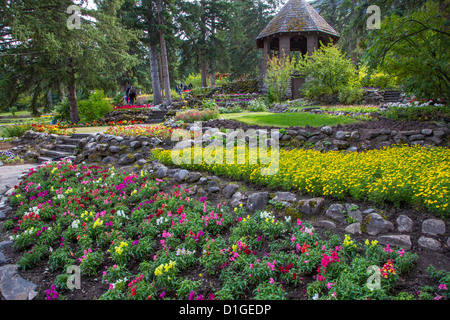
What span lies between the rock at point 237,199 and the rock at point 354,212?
4.99 feet

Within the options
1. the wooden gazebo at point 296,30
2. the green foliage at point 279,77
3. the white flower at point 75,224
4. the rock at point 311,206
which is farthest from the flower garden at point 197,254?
the wooden gazebo at point 296,30

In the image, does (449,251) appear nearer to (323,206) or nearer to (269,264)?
(323,206)

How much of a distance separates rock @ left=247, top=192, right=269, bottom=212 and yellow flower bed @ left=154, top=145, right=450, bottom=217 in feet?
1.38

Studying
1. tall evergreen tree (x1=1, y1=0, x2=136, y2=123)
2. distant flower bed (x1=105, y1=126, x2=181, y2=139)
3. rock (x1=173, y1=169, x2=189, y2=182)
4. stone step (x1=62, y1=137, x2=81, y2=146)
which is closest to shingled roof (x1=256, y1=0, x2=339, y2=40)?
tall evergreen tree (x1=1, y1=0, x2=136, y2=123)

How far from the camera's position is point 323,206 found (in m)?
3.67

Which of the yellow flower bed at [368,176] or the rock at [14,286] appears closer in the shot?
the rock at [14,286]

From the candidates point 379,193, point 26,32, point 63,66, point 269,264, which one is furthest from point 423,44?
point 63,66

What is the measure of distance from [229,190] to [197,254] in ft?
5.10

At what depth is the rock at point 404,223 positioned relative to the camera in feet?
9.82

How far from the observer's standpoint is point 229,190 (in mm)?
4539

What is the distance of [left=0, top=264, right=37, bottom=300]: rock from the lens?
9.07 feet

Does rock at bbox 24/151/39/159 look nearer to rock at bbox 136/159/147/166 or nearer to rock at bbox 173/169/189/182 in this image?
rock at bbox 136/159/147/166

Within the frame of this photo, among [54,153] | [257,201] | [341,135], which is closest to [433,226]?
[257,201]

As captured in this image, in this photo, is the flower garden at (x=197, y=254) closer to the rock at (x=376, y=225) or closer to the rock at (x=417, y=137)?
the rock at (x=376, y=225)
